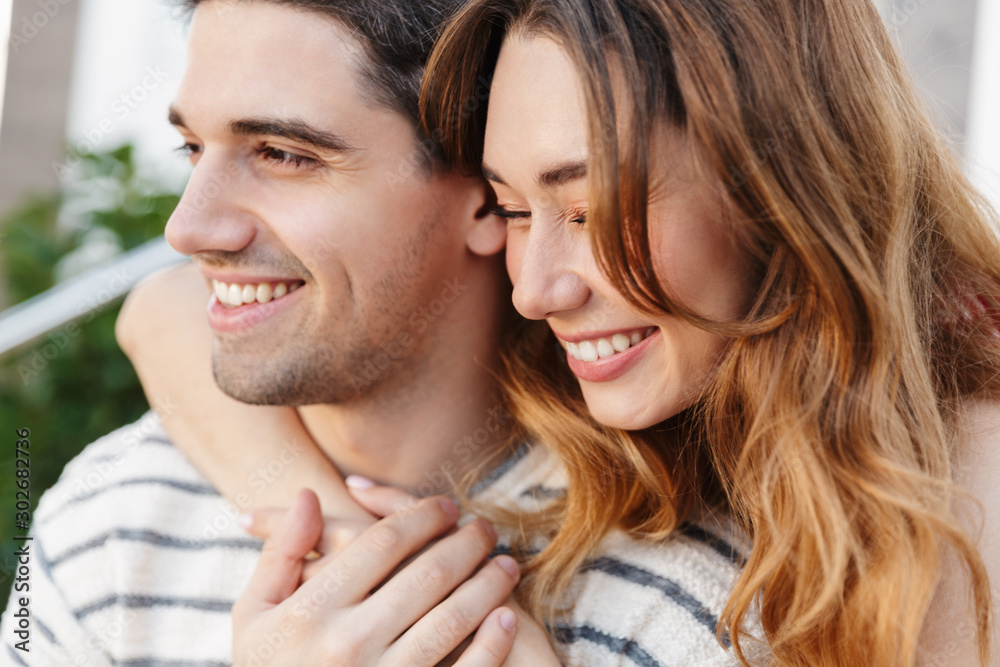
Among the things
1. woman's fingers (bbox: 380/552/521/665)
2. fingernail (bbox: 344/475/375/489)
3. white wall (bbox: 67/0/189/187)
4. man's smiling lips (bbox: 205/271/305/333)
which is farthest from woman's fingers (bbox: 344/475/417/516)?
white wall (bbox: 67/0/189/187)

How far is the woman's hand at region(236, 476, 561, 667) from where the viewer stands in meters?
1.45

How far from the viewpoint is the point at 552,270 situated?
138 centimetres

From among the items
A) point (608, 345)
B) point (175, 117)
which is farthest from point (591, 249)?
point (175, 117)

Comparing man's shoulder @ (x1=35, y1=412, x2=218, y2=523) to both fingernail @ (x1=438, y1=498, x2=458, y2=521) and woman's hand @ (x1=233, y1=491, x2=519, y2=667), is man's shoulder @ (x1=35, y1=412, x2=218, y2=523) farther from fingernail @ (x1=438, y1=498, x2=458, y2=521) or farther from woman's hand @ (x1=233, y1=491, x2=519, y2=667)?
fingernail @ (x1=438, y1=498, x2=458, y2=521)

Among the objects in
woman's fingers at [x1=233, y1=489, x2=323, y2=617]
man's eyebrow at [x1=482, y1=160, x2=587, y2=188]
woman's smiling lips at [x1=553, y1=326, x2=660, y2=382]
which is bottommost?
woman's fingers at [x1=233, y1=489, x2=323, y2=617]

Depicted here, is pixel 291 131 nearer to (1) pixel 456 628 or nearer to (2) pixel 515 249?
(2) pixel 515 249

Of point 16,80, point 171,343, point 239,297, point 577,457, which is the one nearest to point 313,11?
point 239,297

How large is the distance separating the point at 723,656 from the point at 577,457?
423 mm

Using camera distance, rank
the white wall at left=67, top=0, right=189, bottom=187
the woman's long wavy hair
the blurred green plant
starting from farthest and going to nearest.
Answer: the white wall at left=67, top=0, right=189, bottom=187, the blurred green plant, the woman's long wavy hair

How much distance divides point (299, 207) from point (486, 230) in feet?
1.22

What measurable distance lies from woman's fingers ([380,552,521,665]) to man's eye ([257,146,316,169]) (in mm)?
829

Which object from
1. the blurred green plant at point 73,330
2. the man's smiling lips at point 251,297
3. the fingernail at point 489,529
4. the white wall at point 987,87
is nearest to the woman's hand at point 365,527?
the fingernail at point 489,529

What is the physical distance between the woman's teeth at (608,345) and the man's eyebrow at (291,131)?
59 centimetres

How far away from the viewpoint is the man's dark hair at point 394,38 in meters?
1.62
